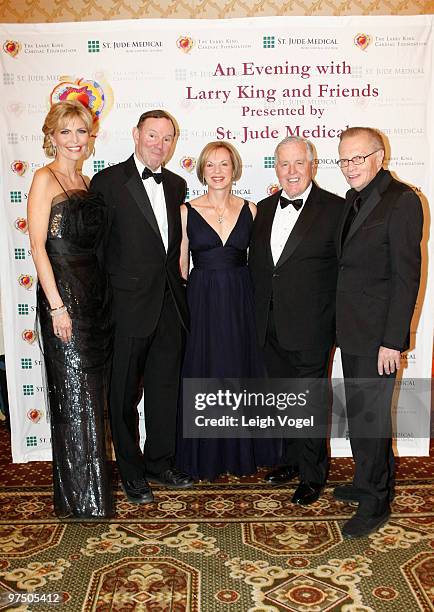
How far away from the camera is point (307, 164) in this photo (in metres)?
3.01

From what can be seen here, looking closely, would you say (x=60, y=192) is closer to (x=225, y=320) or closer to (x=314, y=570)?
(x=225, y=320)

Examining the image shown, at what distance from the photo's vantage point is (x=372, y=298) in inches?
105

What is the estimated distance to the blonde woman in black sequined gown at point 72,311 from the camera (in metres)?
2.71

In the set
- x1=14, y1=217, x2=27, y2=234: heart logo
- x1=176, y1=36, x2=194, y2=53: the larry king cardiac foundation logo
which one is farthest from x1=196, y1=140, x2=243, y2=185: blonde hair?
x1=14, y1=217, x2=27, y2=234: heart logo

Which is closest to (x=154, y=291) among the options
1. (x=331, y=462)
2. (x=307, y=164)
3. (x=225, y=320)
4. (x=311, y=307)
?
(x=225, y=320)

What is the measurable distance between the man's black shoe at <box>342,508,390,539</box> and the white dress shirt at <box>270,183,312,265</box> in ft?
3.94

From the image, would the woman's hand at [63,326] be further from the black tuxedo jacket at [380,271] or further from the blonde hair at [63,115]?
the black tuxedo jacket at [380,271]

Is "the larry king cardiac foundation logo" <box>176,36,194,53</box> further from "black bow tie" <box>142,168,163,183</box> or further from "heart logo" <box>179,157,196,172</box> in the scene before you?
"black bow tie" <box>142,168,163,183</box>

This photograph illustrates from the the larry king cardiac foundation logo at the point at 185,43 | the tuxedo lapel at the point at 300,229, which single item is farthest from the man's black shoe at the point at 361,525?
the the larry king cardiac foundation logo at the point at 185,43

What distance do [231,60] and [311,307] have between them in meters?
1.51

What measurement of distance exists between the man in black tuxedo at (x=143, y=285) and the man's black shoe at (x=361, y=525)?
2.87 ft

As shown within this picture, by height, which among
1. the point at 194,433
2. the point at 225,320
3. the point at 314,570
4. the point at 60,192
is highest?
the point at 60,192

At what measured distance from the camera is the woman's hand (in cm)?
276

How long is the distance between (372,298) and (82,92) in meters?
2.00
